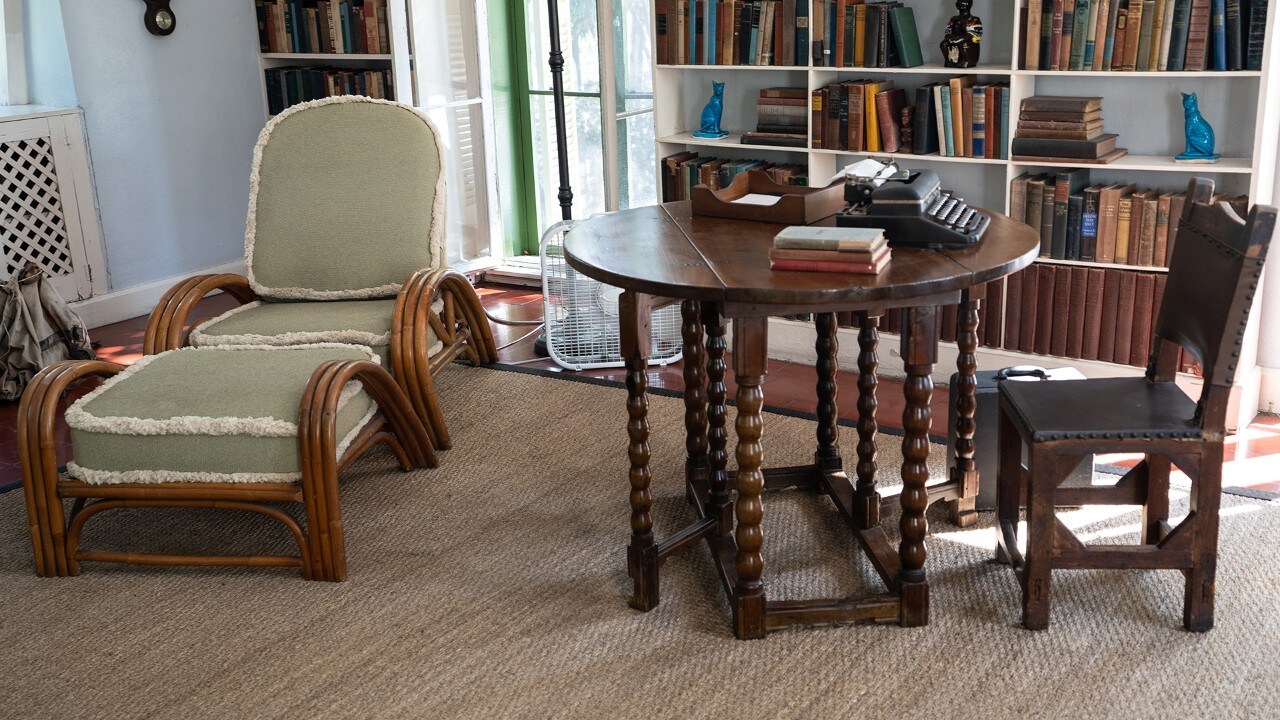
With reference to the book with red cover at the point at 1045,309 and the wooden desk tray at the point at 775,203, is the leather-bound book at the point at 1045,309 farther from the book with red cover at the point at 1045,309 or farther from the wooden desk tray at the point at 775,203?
the wooden desk tray at the point at 775,203

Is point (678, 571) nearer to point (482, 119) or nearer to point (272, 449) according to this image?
point (272, 449)

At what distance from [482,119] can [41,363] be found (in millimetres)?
2119

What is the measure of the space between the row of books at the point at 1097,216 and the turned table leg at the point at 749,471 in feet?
5.74

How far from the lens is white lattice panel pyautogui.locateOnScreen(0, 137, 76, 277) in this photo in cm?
469

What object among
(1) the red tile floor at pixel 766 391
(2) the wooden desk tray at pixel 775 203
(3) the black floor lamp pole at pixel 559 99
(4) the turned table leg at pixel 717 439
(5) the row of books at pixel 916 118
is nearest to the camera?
(2) the wooden desk tray at pixel 775 203

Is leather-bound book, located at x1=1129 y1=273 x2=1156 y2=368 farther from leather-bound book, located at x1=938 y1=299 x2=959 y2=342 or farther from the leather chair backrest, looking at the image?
the leather chair backrest

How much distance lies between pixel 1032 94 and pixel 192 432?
105 inches

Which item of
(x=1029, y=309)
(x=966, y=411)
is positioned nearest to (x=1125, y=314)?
(x=1029, y=309)

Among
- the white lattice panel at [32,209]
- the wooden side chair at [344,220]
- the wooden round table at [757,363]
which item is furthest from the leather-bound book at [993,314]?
the white lattice panel at [32,209]

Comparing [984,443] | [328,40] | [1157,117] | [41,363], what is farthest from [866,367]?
[328,40]

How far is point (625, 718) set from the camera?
218 cm

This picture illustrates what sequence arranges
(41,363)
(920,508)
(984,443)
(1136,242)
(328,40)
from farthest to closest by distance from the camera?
1. (328,40)
2. (41,363)
3. (1136,242)
4. (984,443)
5. (920,508)

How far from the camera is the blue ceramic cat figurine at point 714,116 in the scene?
4.27 metres

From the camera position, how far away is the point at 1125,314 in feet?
11.8
